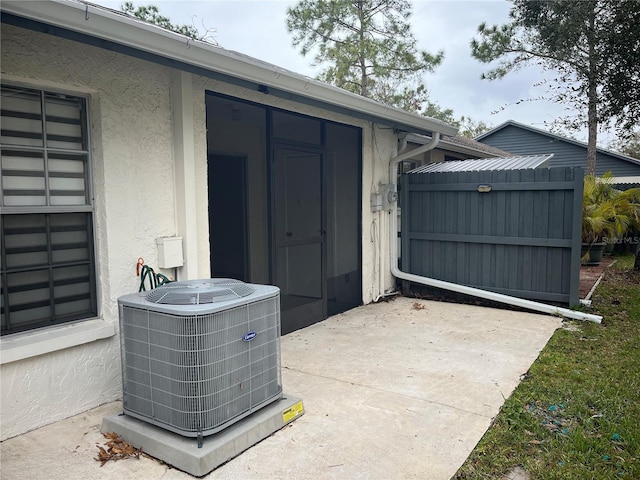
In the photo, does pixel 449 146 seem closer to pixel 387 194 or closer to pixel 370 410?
pixel 387 194

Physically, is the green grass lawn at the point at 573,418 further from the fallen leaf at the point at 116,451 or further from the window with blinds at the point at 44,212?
the window with blinds at the point at 44,212

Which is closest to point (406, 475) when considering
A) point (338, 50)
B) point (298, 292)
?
point (298, 292)

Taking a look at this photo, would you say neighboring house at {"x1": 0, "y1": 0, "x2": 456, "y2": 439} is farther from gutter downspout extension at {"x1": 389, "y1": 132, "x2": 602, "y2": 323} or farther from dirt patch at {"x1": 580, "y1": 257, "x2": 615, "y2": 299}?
dirt patch at {"x1": 580, "y1": 257, "x2": 615, "y2": 299}

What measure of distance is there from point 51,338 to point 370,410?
216cm

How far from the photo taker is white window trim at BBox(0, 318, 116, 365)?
285cm

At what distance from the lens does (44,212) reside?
3.08 m

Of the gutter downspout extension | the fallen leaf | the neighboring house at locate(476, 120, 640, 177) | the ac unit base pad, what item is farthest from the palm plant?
the fallen leaf

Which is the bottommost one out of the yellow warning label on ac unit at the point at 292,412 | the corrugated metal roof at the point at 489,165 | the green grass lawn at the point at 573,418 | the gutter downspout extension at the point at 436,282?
the green grass lawn at the point at 573,418

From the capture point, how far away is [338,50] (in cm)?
1794

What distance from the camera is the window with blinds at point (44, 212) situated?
294 centimetres

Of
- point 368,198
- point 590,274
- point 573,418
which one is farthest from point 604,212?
point 573,418

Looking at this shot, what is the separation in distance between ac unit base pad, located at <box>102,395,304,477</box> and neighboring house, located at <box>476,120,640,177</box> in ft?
63.1

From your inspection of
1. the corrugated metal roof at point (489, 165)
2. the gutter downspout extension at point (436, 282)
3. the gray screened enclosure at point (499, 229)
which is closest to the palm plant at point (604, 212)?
the corrugated metal roof at point (489, 165)

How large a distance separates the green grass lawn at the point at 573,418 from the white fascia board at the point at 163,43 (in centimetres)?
298
